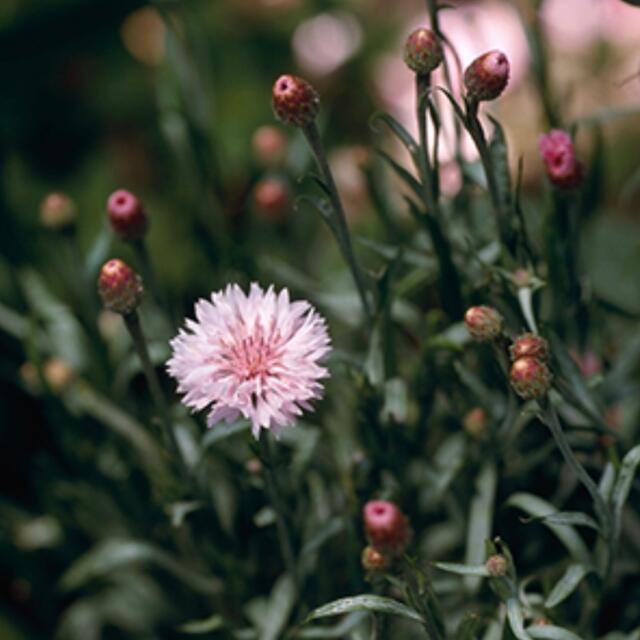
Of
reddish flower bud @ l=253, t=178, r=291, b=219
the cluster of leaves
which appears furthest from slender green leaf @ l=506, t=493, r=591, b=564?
reddish flower bud @ l=253, t=178, r=291, b=219

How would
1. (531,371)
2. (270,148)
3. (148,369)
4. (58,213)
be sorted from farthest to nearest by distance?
(270,148)
(58,213)
(148,369)
(531,371)

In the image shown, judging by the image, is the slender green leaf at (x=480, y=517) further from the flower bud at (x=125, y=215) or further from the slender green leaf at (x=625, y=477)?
the flower bud at (x=125, y=215)

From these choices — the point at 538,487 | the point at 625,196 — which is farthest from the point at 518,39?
the point at 538,487

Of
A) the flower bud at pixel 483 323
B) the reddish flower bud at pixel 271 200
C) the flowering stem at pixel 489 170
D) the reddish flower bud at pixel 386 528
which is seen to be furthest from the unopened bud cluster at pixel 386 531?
the reddish flower bud at pixel 271 200

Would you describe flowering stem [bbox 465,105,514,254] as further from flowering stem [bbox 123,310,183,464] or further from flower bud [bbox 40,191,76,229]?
flower bud [bbox 40,191,76,229]

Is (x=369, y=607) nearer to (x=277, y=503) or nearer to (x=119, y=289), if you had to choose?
(x=277, y=503)

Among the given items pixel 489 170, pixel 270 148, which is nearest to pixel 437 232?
pixel 489 170
